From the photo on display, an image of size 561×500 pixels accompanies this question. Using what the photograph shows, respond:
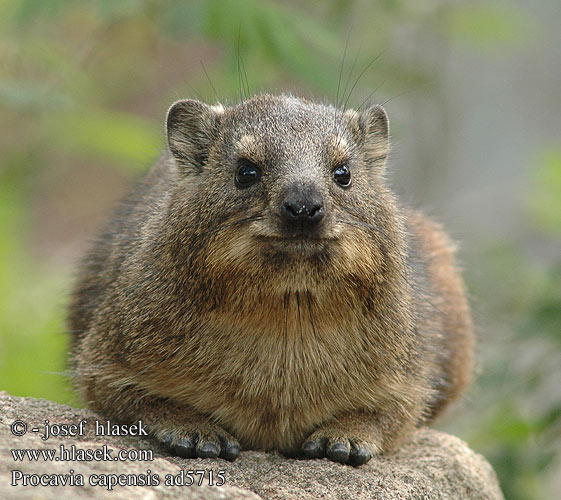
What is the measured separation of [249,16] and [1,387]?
5.36 metres

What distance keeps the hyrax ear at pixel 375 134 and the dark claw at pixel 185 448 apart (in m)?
2.57

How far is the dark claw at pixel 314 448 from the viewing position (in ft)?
21.0

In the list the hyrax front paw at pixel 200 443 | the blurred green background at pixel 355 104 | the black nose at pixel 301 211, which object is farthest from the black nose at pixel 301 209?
the blurred green background at pixel 355 104

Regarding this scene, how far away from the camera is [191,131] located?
7098 millimetres

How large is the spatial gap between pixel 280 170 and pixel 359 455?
2.06 meters

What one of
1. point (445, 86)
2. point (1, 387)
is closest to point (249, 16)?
point (1, 387)

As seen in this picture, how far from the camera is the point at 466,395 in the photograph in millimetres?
9047

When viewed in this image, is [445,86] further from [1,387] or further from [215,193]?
[215,193]

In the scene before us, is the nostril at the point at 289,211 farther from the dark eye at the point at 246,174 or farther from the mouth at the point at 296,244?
the dark eye at the point at 246,174

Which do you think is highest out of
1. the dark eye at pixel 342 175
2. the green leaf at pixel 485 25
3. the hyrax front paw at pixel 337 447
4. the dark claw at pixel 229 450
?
the green leaf at pixel 485 25

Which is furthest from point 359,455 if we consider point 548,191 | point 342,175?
point 548,191

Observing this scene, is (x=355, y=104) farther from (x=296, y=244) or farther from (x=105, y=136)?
(x=296, y=244)

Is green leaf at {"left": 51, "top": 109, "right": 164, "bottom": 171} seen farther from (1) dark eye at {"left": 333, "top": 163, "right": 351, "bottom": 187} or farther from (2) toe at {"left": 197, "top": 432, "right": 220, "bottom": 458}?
(2) toe at {"left": 197, "top": 432, "right": 220, "bottom": 458}

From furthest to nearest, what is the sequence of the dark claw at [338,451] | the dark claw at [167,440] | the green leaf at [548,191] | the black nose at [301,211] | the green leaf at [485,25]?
the green leaf at [485,25] < the green leaf at [548,191] < the dark claw at [338,451] < the dark claw at [167,440] < the black nose at [301,211]
